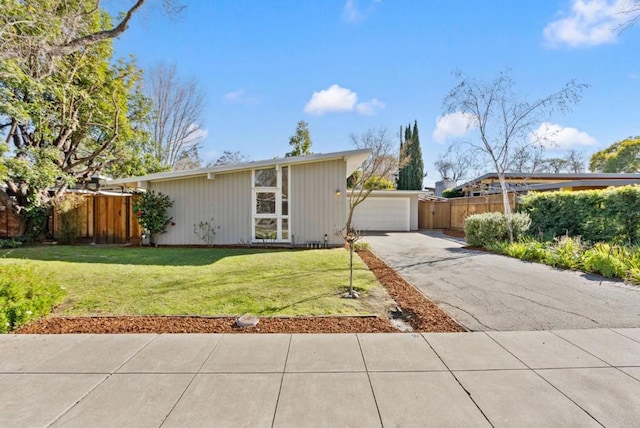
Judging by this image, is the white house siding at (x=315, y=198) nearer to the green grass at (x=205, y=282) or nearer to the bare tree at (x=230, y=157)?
the green grass at (x=205, y=282)

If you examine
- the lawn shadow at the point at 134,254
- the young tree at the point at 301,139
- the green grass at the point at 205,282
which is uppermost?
the young tree at the point at 301,139

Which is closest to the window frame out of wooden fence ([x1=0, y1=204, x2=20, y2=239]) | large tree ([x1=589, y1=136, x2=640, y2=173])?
wooden fence ([x1=0, y1=204, x2=20, y2=239])

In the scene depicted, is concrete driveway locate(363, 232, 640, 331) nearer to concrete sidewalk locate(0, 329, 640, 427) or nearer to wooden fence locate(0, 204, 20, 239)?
concrete sidewalk locate(0, 329, 640, 427)

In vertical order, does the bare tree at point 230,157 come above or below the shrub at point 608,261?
above

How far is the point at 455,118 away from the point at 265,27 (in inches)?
320

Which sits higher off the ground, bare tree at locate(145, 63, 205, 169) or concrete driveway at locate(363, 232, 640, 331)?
bare tree at locate(145, 63, 205, 169)

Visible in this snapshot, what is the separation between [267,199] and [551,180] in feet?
59.9

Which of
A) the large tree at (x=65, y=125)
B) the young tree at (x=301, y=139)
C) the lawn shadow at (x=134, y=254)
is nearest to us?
the lawn shadow at (x=134, y=254)

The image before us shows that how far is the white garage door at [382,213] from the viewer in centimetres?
1906

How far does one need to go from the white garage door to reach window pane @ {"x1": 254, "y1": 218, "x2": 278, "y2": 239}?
943cm

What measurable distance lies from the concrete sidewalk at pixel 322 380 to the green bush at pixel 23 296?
441mm

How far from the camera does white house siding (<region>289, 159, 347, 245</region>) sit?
33.9 ft

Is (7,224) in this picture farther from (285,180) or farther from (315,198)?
(315,198)

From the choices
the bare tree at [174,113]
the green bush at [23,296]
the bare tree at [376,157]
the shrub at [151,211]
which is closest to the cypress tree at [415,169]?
the bare tree at [376,157]
